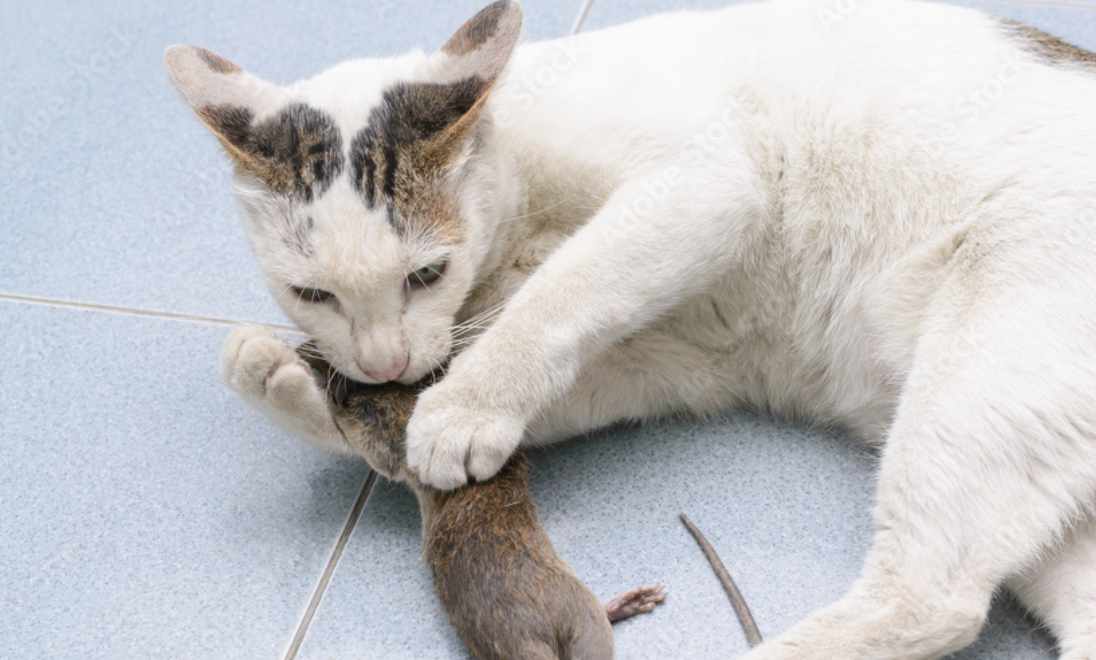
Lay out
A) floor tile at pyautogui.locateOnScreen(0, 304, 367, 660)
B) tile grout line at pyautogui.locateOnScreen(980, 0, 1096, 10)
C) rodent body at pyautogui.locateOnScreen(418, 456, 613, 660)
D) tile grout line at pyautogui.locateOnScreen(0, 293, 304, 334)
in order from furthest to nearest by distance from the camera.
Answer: tile grout line at pyautogui.locateOnScreen(980, 0, 1096, 10) → tile grout line at pyautogui.locateOnScreen(0, 293, 304, 334) → floor tile at pyautogui.locateOnScreen(0, 304, 367, 660) → rodent body at pyautogui.locateOnScreen(418, 456, 613, 660)

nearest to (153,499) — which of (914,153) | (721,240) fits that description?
(721,240)

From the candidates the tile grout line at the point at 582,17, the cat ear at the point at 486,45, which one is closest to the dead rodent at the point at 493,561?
the cat ear at the point at 486,45

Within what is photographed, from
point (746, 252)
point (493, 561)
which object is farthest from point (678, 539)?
point (746, 252)

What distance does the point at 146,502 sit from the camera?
1623 mm

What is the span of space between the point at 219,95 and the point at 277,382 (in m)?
0.41

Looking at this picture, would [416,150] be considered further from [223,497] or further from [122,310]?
[122,310]

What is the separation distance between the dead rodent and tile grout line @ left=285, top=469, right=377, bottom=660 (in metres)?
0.16

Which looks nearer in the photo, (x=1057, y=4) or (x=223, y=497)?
(x=223, y=497)

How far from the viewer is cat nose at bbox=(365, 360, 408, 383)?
136 centimetres

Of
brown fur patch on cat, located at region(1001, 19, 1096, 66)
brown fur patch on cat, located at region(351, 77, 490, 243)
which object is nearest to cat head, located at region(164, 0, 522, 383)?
brown fur patch on cat, located at region(351, 77, 490, 243)

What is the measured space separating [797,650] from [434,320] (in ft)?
2.15

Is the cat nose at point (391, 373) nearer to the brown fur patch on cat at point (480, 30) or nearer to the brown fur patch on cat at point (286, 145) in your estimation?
the brown fur patch on cat at point (286, 145)

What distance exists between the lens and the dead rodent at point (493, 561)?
1228mm

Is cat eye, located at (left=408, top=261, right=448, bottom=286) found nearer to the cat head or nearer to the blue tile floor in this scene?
the cat head
